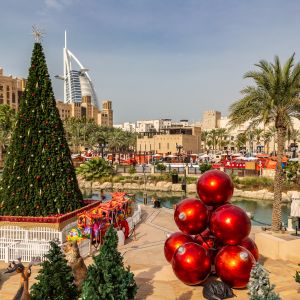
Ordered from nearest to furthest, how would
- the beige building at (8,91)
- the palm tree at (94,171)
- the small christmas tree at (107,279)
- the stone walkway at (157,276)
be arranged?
the small christmas tree at (107,279) → the stone walkway at (157,276) → the palm tree at (94,171) → the beige building at (8,91)

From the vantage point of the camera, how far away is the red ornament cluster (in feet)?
32.0

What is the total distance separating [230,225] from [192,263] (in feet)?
4.94

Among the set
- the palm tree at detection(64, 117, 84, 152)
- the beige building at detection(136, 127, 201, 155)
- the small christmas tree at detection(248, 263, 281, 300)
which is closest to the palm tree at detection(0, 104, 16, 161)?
the palm tree at detection(64, 117, 84, 152)

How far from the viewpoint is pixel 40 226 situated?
15.2 metres

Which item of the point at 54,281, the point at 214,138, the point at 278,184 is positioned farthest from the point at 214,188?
the point at 214,138

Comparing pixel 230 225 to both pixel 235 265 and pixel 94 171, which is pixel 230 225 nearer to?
pixel 235 265

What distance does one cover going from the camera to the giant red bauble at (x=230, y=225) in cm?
1001

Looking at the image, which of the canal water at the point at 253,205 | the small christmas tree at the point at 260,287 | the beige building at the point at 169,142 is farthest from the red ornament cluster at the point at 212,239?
the beige building at the point at 169,142

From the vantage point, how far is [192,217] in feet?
34.7

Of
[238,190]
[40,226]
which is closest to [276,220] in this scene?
[40,226]

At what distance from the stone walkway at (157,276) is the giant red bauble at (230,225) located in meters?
1.48

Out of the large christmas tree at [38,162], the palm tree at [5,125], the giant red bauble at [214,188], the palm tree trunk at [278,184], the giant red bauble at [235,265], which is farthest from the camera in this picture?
the palm tree at [5,125]

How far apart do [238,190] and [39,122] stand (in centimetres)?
2791

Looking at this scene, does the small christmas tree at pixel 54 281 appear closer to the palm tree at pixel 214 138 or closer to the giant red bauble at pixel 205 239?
the giant red bauble at pixel 205 239
